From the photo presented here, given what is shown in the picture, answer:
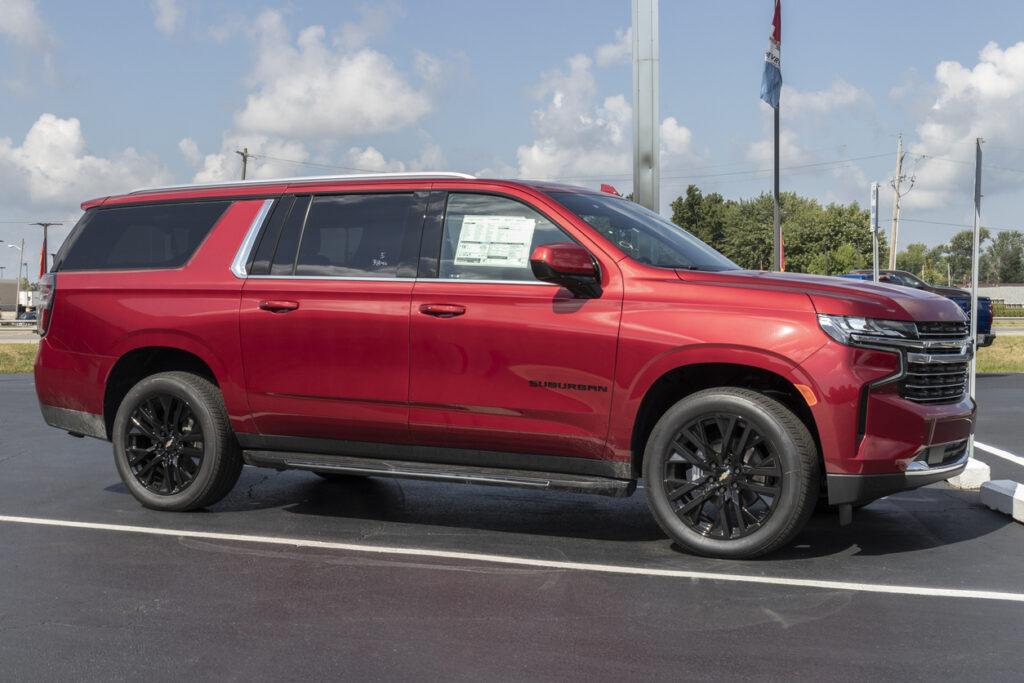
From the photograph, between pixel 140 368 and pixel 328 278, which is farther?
pixel 140 368

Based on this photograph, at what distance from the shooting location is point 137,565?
539cm

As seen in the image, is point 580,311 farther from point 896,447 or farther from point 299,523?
point 299,523

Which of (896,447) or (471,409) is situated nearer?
(896,447)

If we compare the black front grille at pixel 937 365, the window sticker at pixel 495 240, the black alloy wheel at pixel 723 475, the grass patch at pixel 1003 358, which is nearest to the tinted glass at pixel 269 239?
the window sticker at pixel 495 240

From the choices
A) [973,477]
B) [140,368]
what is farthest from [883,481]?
[140,368]

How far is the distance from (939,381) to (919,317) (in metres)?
0.40

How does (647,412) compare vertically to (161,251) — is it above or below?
below

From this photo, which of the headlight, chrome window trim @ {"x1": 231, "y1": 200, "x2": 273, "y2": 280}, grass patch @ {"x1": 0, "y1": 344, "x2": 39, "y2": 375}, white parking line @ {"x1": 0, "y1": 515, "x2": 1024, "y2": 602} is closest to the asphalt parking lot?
white parking line @ {"x1": 0, "y1": 515, "x2": 1024, "y2": 602}

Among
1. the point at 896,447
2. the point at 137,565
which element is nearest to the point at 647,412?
the point at 896,447

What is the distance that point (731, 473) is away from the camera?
212 inches

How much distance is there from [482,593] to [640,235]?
7.30 feet

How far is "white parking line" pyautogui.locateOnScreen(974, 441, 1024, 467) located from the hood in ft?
12.0

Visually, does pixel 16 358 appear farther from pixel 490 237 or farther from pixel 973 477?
pixel 973 477

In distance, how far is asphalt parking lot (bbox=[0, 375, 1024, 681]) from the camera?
154 inches
